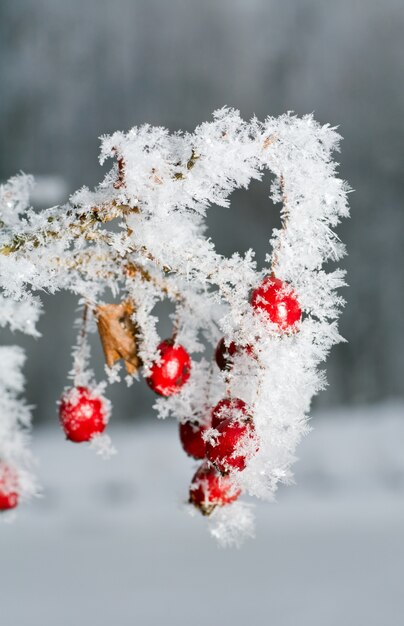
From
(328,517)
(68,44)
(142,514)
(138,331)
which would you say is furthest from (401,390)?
(138,331)

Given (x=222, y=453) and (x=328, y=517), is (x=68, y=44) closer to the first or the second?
(x=328, y=517)

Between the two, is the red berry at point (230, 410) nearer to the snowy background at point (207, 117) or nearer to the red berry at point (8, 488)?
the red berry at point (8, 488)

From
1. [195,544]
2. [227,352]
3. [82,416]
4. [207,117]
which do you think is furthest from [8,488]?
[207,117]

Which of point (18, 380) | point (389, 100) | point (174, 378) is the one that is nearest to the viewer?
point (18, 380)

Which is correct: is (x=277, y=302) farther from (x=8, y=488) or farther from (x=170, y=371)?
(x=8, y=488)

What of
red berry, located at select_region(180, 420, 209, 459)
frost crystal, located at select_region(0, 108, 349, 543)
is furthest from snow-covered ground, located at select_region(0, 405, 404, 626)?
frost crystal, located at select_region(0, 108, 349, 543)
